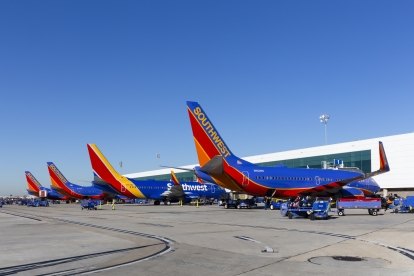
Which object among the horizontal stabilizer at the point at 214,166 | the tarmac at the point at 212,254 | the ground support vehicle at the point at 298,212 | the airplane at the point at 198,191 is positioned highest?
the horizontal stabilizer at the point at 214,166

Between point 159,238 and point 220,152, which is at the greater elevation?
point 220,152

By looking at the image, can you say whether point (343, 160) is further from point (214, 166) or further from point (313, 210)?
point (313, 210)

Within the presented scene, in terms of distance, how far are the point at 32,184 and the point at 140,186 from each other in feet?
167

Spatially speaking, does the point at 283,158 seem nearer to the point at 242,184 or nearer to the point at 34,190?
the point at 242,184

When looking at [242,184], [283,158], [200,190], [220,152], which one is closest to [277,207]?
[242,184]

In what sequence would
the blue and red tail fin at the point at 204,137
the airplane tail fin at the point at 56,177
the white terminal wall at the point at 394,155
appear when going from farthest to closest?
the airplane tail fin at the point at 56,177 < the white terminal wall at the point at 394,155 < the blue and red tail fin at the point at 204,137

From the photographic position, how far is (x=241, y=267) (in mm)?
11148

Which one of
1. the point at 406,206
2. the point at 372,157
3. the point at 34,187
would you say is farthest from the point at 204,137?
the point at 34,187

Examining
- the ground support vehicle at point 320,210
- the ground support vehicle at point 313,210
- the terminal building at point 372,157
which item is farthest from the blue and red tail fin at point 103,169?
the ground support vehicle at point 320,210

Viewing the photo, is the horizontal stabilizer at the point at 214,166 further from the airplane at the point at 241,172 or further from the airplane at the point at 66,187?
the airplane at the point at 66,187

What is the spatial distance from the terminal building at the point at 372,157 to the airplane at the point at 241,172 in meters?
28.6

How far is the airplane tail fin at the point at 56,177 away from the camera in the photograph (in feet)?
282

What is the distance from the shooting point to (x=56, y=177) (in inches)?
3388

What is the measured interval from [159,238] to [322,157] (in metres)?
73.8
